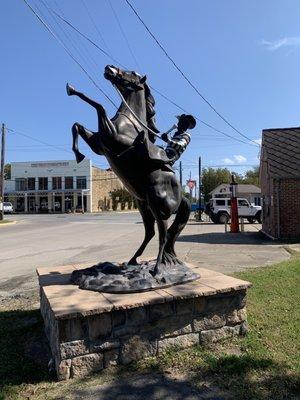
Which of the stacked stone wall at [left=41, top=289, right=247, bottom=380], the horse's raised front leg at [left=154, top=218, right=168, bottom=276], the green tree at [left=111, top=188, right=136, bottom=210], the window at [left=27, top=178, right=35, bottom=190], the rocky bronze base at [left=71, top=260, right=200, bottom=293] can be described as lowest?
the stacked stone wall at [left=41, top=289, right=247, bottom=380]

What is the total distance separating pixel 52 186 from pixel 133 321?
65.9 m

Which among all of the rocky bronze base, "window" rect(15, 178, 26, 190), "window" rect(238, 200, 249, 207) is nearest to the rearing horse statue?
the rocky bronze base

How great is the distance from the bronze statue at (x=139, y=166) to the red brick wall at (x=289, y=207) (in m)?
12.2

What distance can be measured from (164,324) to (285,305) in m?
2.43

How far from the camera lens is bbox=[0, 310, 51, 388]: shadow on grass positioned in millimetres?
4075

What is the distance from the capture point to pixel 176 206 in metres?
5.32

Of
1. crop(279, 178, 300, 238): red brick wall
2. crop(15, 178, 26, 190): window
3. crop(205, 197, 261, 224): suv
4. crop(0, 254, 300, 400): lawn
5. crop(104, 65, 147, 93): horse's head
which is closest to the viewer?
crop(0, 254, 300, 400): lawn

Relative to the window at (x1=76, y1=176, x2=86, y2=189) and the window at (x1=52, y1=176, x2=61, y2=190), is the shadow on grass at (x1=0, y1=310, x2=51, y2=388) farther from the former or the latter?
the window at (x1=52, y1=176, x2=61, y2=190)

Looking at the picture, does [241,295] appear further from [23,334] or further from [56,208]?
[56,208]

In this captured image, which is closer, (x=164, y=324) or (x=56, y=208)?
(x=164, y=324)

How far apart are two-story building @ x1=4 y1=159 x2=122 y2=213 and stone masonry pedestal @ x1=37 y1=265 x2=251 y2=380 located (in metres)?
62.2

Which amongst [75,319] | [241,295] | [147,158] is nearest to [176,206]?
[147,158]

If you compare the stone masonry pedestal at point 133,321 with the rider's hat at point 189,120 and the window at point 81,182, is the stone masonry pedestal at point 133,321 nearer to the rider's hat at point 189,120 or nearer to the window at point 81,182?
the rider's hat at point 189,120

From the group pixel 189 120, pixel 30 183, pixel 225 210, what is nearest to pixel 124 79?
pixel 189 120
